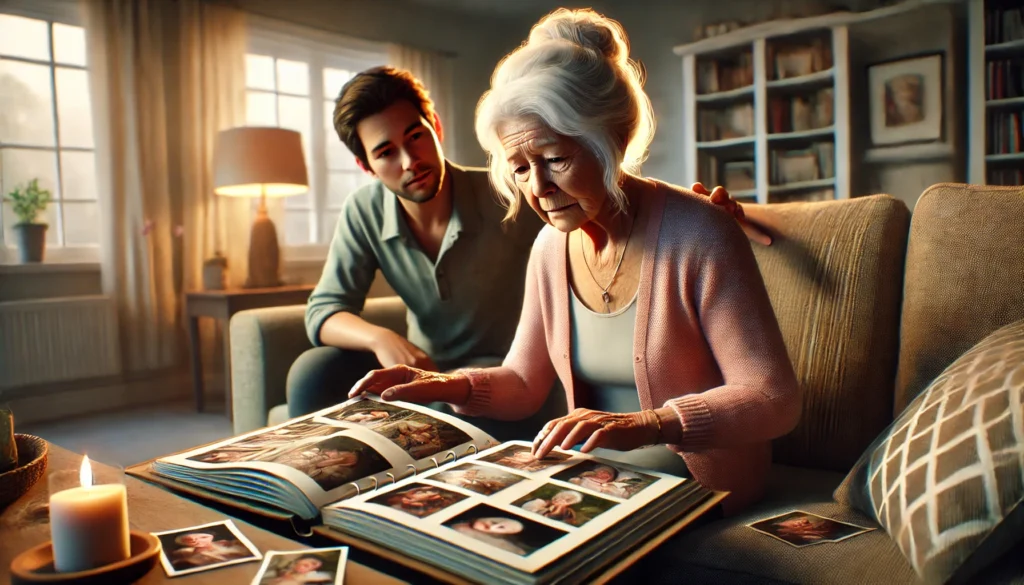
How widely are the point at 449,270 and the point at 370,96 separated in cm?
41

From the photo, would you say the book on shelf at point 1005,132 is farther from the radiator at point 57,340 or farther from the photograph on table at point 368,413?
the radiator at point 57,340

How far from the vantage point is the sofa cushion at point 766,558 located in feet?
2.53

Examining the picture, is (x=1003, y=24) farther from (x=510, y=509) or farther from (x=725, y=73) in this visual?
(x=510, y=509)

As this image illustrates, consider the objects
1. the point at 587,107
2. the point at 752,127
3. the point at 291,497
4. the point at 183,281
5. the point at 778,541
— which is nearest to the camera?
the point at 291,497

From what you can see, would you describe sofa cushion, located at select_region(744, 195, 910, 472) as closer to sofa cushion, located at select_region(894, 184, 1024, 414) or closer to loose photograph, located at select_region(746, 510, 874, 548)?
sofa cushion, located at select_region(894, 184, 1024, 414)

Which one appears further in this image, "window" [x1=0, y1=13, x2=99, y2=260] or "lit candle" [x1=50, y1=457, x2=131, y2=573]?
"window" [x1=0, y1=13, x2=99, y2=260]

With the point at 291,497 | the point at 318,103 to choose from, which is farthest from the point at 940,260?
the point at 318,103

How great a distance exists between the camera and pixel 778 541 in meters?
0.85

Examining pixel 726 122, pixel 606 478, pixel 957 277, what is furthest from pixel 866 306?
pixel 726 122

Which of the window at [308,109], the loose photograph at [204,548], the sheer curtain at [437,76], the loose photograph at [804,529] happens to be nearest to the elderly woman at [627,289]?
the loose photograph at [804,529]

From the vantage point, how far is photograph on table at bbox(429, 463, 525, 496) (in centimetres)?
69

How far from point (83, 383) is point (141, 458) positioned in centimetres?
113

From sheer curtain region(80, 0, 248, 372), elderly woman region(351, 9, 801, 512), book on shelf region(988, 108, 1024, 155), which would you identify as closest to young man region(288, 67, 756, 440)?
elderly woman region(351, 9, 801, 512)

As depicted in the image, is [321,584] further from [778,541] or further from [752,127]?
[752,127]
